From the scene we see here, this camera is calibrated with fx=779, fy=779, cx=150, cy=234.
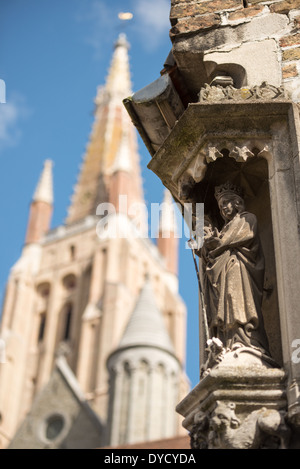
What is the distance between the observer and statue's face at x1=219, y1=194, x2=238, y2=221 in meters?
4.43

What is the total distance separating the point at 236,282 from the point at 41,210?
50778 millimetres

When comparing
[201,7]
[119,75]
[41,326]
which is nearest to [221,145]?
[201,7]

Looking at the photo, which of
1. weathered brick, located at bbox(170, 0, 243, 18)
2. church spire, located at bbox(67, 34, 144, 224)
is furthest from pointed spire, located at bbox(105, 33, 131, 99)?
weathered brick, located at bbox(170, 0, 243, 18)

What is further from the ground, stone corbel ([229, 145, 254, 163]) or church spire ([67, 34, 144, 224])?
church spire ([67, 34, 144, 224])

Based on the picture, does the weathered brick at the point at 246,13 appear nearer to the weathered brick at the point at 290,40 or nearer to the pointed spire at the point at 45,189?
the weathered brick at the point at 290,40

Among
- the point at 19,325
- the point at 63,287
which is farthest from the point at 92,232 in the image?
the point at 19,325

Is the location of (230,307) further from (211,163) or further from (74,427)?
(74,427)

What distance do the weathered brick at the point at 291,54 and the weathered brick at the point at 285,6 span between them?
34 centimetres

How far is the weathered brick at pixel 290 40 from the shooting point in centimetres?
474

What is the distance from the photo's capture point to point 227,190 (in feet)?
15.0

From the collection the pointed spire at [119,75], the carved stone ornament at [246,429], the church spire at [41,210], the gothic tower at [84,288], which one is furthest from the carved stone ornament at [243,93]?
the pointed spire at [119,75]

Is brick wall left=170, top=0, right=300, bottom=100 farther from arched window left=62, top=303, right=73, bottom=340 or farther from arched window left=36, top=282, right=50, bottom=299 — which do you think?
arched window left=36, top=282, right=50, bottom=299

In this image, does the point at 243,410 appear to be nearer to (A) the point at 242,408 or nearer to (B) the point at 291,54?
(A) the point at 242,408

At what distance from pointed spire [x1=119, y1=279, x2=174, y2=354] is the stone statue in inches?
1046
